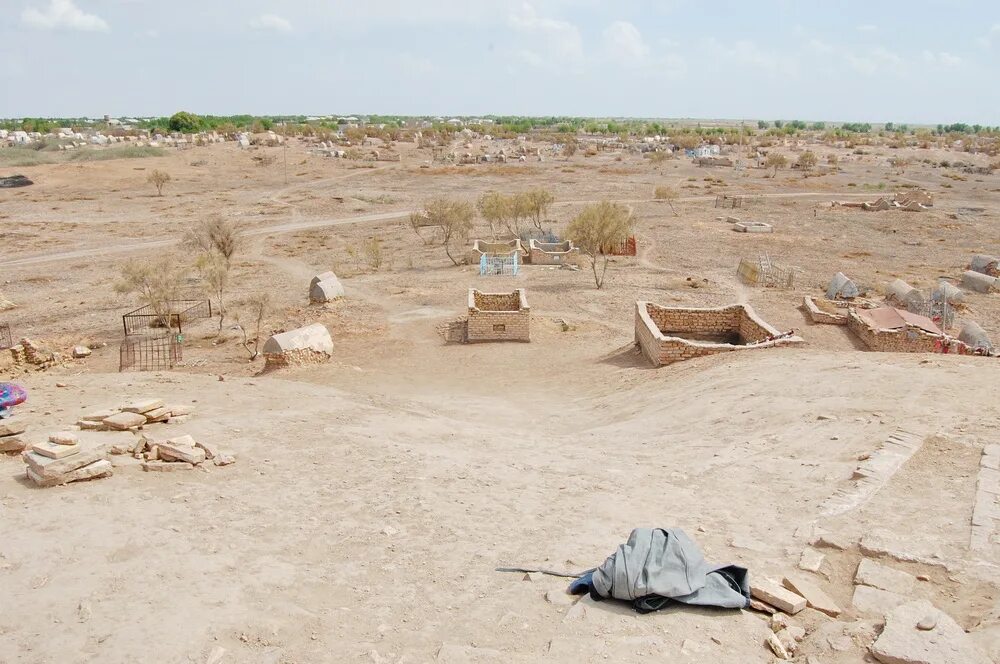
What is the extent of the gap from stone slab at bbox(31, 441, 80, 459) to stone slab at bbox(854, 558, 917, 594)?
7.28m

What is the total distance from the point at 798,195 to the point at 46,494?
50.8 m

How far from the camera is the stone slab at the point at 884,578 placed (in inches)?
212

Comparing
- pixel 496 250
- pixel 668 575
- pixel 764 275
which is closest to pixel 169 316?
pixel 496 250

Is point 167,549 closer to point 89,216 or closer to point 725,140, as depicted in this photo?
point 89,216

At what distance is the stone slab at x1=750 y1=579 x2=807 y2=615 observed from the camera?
5.09m

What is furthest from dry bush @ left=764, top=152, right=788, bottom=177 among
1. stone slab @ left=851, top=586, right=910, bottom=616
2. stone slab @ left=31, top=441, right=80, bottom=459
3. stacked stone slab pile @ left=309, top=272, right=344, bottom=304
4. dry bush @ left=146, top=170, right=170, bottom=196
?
stone slab @ left=31, top=441, right=80, bottom=459

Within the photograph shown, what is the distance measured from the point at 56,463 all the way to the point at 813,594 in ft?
22.8

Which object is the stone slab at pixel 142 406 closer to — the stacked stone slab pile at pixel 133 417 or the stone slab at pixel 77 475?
the stacked stone slab pile at pixel 133 417

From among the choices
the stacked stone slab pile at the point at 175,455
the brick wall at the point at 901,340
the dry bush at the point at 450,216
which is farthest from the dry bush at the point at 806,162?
the stacked stone slab pile at the point at 175,455

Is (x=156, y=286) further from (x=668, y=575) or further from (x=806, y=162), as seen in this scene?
(x=806, y=162)

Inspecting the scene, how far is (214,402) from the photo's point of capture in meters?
10.4

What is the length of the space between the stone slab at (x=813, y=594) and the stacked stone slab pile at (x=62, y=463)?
21.3ft

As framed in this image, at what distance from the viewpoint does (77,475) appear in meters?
7.28

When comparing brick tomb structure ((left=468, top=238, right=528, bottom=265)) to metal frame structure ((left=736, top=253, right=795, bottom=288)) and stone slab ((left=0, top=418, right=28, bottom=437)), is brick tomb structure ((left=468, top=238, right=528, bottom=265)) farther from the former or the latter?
stone slab ((left=0, top=418, right=28, bottom=437))
